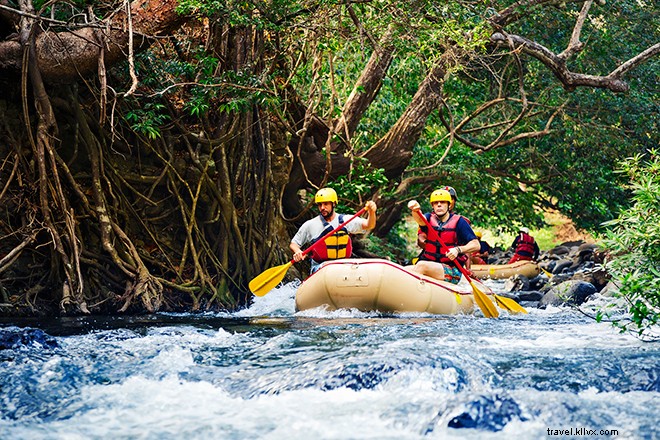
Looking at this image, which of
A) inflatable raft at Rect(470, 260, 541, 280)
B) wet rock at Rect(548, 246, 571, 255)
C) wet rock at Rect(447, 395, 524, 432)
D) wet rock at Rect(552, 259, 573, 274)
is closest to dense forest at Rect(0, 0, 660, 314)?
wet rock at Rect(447, 395, 524, 432)

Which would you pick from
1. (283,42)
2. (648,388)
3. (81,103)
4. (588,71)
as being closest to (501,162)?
(588,71)

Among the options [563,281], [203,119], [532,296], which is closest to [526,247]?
[563,281]

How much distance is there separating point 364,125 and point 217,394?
9228 millimetres

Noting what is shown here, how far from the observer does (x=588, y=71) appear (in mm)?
13219

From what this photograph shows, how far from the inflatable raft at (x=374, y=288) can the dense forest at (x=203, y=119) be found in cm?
161

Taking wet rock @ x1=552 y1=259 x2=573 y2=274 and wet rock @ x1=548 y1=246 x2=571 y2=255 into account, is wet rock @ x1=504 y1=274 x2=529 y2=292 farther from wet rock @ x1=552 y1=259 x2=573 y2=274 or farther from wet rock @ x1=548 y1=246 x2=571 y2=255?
wet rock @ x1=548 y1=246 x2=571 y2=255

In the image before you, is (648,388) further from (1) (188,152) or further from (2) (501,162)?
(2) (501,162)

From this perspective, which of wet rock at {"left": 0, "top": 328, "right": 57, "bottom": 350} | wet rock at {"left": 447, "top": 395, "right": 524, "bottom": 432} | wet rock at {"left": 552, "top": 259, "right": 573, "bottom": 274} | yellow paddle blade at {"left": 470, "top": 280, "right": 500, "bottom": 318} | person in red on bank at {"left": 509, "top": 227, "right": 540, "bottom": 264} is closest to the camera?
wet rock at {"left": 447, "top": 395, "right": 524, "bottom": 432}

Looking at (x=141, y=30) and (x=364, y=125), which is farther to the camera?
(x=364, y=125)

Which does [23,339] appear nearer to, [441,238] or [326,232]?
[326,232]

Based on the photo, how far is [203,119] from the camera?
30.2 ft

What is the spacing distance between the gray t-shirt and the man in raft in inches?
23.1

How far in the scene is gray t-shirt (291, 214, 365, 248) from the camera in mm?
8594

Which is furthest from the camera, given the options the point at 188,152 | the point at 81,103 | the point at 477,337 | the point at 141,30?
the point at 188,152
